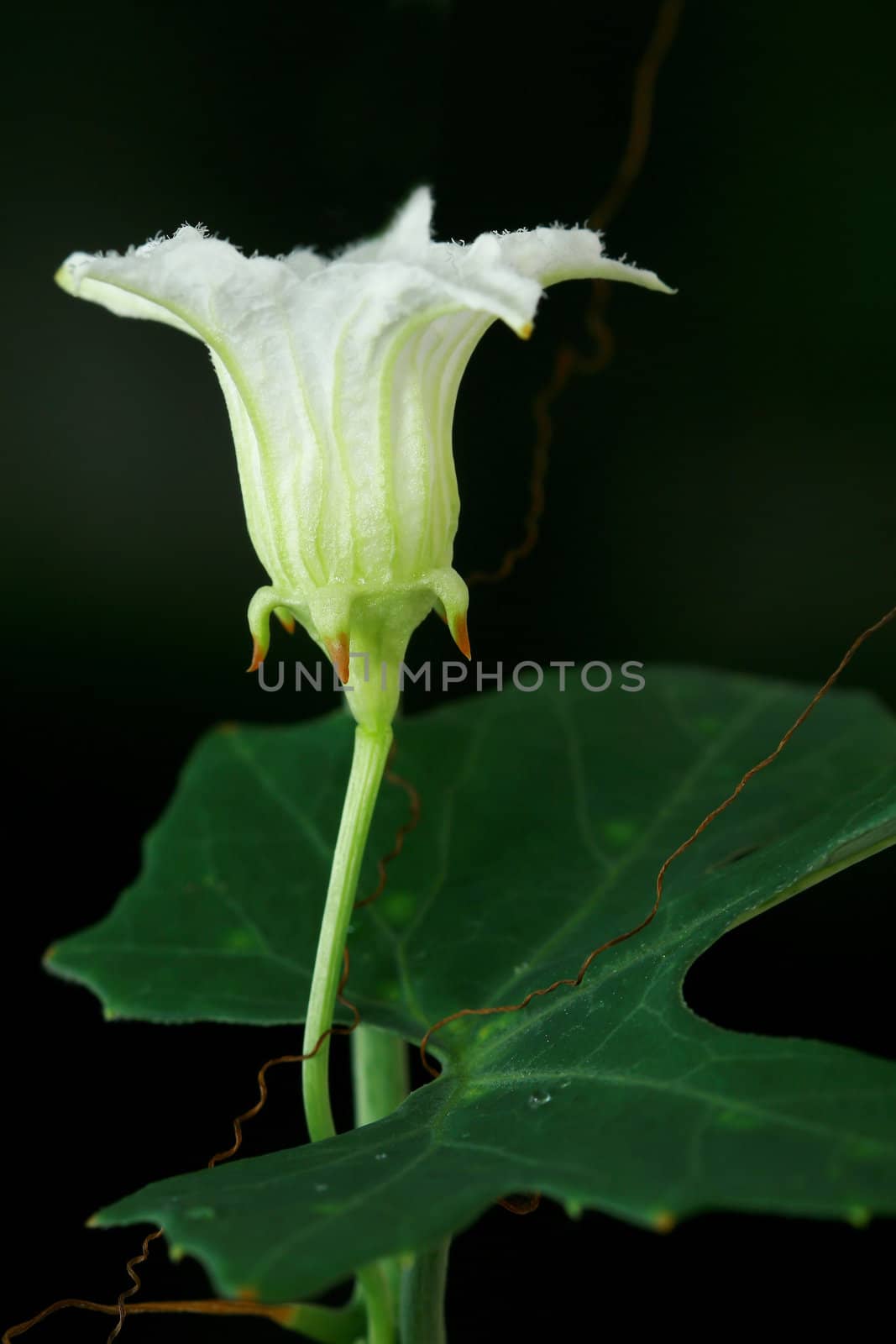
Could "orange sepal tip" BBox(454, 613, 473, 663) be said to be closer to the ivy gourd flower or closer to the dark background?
the ivy gourd flower

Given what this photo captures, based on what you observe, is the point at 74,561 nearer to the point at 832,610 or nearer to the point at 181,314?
the point at 832,610

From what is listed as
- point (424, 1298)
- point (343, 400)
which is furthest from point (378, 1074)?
point (343, 400)

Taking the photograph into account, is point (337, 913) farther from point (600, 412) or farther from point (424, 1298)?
point (600, 412)

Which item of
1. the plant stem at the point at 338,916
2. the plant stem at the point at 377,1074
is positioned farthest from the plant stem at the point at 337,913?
the plant stem at the point at 377,1074

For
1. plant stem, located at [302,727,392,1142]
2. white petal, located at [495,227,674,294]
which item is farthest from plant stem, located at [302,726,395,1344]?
white petal, located at [495,227,674,294]

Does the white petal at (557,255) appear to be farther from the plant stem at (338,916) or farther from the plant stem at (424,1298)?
the plant stem at (424,1298)

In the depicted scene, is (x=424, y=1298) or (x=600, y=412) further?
(x=600, y=412)
